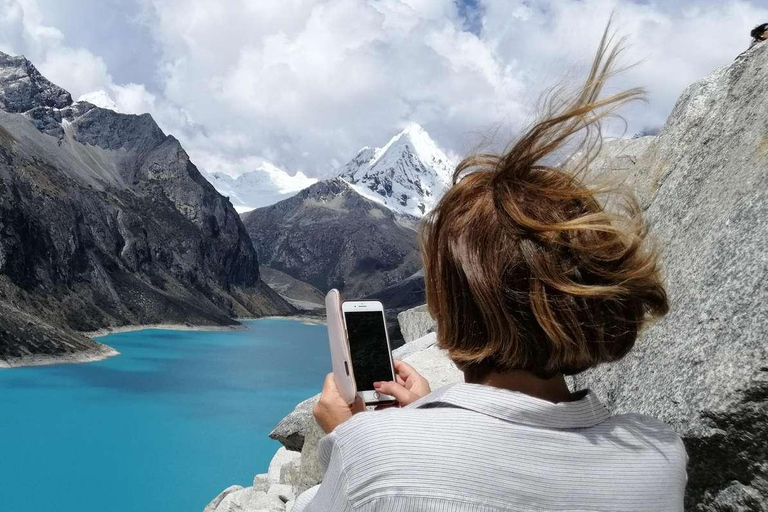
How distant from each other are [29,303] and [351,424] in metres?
83.9

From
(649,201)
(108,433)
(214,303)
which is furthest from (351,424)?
(214,303)

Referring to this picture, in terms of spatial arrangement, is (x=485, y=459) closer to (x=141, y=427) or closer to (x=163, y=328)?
(x=141, y=427)

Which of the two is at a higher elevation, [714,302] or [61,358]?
[61,358]

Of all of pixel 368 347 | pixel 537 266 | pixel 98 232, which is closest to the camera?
pixel 537 266

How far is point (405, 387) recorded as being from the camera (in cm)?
205

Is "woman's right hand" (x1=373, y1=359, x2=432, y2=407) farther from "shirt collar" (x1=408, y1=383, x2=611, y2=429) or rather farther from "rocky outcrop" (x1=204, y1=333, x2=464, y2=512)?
"rocky outcrop" (x1=204, y1=333, x2=464, y2=512)

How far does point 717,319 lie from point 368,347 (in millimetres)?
1419

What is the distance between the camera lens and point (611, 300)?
57.1 inches

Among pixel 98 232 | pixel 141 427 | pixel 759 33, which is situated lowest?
pixel 141 427

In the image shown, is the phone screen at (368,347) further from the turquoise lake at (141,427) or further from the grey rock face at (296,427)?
the turquoise lake at (141,427)

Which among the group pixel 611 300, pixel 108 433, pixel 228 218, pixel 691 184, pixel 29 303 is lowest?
pixel 108 433

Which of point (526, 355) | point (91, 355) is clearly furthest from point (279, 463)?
point (91, 355)

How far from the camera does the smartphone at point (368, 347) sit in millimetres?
1972

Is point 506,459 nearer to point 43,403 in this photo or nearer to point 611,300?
point 611,300
